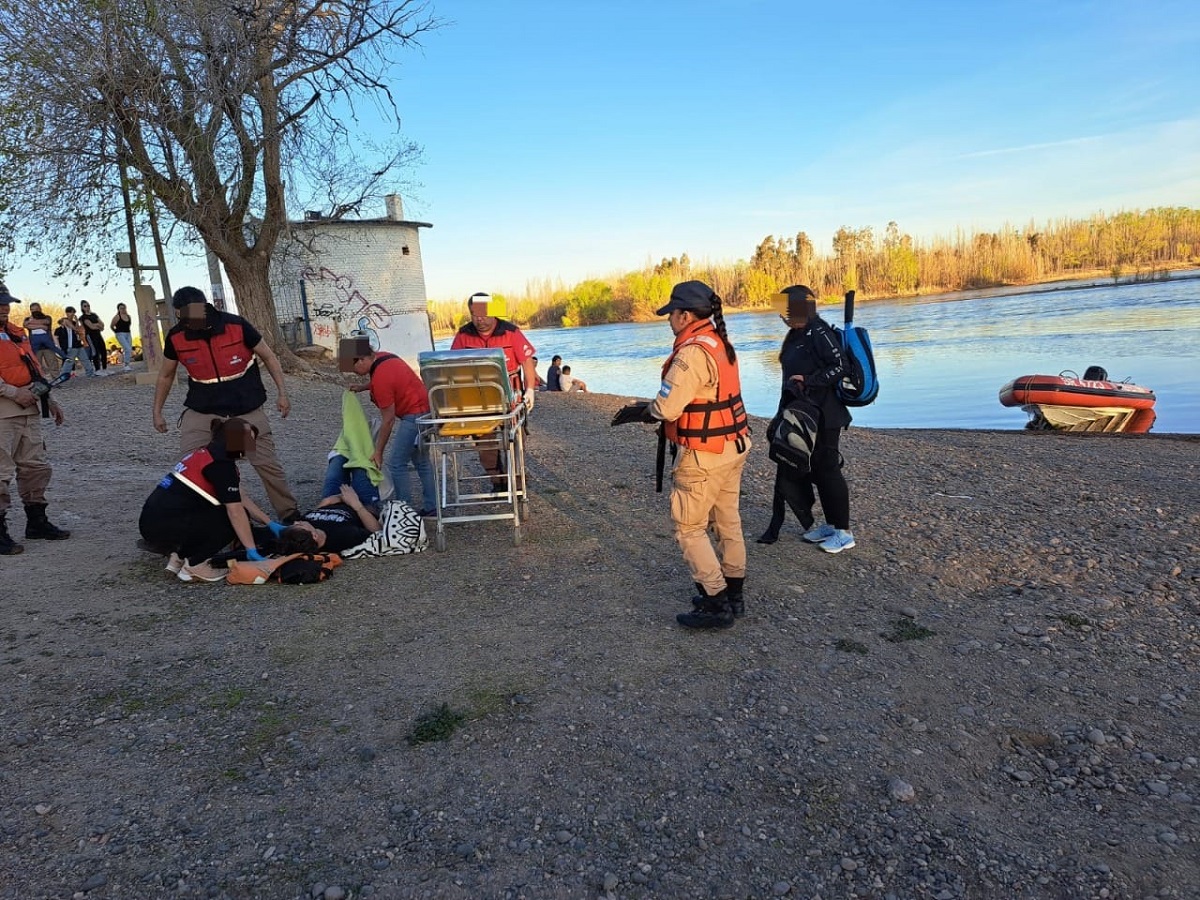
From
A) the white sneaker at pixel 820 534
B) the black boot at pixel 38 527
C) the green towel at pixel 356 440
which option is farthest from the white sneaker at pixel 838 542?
the black boot at pixel 38 527

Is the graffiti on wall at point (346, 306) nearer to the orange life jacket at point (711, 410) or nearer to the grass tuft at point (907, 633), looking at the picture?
the orange life jacket at point (711, 410)

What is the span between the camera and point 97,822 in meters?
2.82

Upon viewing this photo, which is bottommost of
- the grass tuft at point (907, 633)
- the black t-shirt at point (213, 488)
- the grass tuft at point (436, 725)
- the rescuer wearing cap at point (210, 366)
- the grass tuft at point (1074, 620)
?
the grass tuft at point (1074, 620)

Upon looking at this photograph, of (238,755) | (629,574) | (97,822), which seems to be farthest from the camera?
(629,574)

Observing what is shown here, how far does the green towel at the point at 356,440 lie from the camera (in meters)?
6.41

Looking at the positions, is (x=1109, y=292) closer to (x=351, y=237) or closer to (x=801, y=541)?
(x=351, y=237)

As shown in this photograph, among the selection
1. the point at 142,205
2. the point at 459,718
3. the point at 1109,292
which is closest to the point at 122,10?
the point at 142,205

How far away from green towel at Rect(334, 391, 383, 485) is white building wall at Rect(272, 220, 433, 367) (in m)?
20.8

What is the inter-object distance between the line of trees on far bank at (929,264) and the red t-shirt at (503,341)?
73882 mm

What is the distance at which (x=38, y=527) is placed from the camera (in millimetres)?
6008

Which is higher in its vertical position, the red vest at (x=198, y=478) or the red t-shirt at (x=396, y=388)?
the red t-shirt at (x=396, y=388)

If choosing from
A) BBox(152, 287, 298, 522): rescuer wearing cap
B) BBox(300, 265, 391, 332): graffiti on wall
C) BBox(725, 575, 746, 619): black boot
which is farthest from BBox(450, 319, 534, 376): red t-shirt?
BBox(300, 265, 391, 332): graffiti on wall

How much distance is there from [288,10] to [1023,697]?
17078 millimetres

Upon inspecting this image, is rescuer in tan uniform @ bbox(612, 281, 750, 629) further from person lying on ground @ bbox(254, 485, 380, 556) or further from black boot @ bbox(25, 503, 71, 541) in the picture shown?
black boot @ bbox(25, 503, 71, 541)
